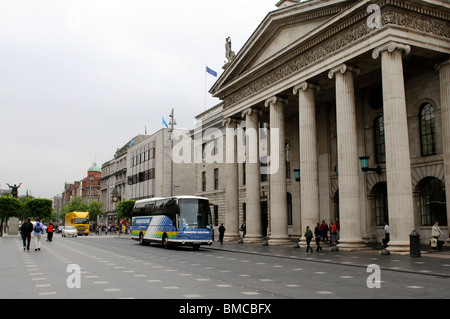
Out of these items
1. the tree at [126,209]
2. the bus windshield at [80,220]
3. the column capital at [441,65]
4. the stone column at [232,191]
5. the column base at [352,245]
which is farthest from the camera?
the tree at [126,209]

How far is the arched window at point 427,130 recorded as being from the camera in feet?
81.0

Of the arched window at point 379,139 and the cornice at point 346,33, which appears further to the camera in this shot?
the arched window at point 379,139

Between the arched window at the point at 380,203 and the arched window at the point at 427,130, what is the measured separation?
3731 mm

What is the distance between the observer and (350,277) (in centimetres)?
1300

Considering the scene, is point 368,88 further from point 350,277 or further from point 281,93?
point 350,277

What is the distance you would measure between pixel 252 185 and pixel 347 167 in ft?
34.7

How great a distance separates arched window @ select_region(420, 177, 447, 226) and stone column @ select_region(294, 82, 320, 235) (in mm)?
5811

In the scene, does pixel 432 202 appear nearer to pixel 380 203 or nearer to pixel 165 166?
pixel 380 203

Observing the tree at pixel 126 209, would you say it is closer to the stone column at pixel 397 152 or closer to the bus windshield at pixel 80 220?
the bus windshield at pixel 80 220

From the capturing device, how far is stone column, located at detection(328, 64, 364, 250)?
22.9 m

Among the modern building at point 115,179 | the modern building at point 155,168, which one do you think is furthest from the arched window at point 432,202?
the modern building at point 115,179

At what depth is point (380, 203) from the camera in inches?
1109

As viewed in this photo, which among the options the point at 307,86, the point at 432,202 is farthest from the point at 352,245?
the point at 307,86

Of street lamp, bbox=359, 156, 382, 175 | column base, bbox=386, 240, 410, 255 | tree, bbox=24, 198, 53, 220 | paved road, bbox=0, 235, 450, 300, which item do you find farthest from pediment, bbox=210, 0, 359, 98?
tree, bbox=24, 198, 53, 220
